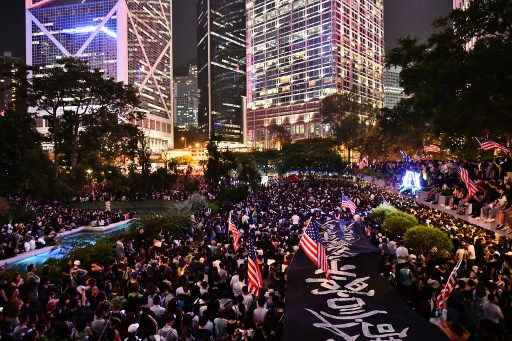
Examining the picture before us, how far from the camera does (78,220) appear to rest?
94.6 feet

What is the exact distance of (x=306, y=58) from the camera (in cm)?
14638

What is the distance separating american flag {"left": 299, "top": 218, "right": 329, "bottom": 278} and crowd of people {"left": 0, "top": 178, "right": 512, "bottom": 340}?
0.97 meters

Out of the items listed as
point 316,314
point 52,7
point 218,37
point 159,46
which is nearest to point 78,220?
point 316,314

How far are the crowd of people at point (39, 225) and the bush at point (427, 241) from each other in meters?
16.7

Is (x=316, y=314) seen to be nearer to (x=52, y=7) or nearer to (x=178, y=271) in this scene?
(x=178, y=271)

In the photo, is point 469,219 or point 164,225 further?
point 164,225

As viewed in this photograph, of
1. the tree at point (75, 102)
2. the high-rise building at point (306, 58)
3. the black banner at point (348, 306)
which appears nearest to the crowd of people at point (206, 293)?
the black banner at point (348, 306)

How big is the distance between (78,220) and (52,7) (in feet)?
416

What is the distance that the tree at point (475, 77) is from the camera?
16.7 meters

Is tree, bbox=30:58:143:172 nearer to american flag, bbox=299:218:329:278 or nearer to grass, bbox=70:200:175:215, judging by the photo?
grass, bbox=70:200:175:215

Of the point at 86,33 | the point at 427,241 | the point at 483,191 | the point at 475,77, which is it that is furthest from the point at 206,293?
the point at 86,33

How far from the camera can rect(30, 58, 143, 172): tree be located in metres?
48.5

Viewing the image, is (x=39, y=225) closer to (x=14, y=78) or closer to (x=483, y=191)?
(x=483, y=191)

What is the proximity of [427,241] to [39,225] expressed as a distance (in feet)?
67.9
